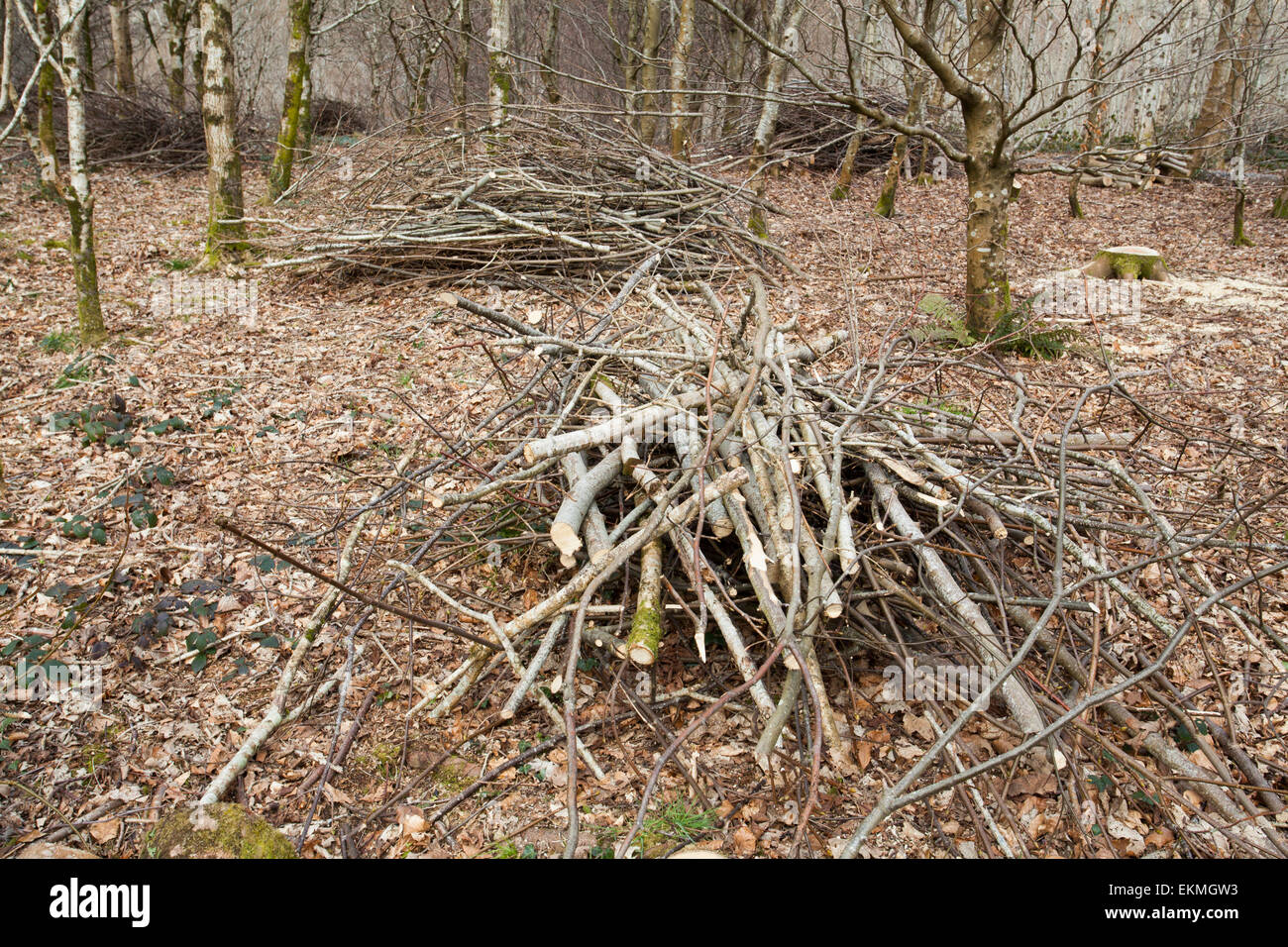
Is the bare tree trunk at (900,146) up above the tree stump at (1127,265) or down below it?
above

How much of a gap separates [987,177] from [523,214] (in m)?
4.53

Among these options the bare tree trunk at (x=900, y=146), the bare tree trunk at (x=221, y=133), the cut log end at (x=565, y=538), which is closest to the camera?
the cut log end at (x=565, y=538)

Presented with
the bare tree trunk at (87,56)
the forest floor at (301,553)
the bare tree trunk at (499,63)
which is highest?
the bare tree trunk at (87,56)

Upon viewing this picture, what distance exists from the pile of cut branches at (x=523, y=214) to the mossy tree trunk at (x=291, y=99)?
1.73 meters

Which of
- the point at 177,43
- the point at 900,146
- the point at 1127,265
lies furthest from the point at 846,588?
the point at 177,43

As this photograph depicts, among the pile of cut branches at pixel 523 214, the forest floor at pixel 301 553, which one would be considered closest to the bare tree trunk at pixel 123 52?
the forest floor at pixel 301 553

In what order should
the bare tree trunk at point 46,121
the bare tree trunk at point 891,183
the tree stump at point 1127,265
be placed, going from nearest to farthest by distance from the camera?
the bare tree trunk at point 46,121
the tree stump at point 1127,265
the bare tree trunk at point 891,183

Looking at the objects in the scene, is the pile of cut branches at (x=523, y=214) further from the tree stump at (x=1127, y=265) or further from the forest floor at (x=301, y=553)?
the tree stump at (x=1127, y=265)

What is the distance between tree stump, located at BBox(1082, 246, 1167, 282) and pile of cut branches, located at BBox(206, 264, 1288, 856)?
611 centimetres

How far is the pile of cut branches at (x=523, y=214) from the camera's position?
7531 mm

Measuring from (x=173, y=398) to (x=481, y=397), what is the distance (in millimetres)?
2295

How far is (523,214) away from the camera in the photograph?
7758mm
